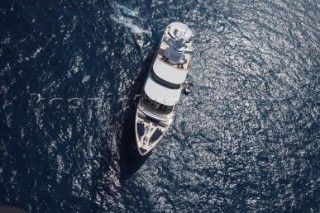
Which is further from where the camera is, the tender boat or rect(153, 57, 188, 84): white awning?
rect(153, 57, 188, 84): white awning

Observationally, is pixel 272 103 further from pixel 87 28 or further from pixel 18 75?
pixel 18 75

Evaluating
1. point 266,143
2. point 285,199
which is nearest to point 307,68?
point 266,143

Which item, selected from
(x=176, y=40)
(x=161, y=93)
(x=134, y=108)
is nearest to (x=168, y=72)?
(x=161, y=93)

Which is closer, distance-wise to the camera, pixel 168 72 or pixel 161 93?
pixel 161 93

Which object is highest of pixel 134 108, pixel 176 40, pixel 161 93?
pixel 176 40

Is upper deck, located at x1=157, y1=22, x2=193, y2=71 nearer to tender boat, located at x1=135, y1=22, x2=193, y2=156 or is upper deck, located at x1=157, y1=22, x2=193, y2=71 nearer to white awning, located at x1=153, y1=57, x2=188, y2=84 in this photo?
tender boat, located at x1=135, y1=22, x2=193, y2=156

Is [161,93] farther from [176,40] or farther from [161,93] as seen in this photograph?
[176,40]

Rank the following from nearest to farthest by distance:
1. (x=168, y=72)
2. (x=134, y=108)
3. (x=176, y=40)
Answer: (x=168, y=72) → (x=134, y=108) → (x=176, y=40)

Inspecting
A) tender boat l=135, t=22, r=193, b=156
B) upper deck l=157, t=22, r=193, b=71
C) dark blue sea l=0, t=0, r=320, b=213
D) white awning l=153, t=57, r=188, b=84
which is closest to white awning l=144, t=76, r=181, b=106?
tender boat l=135, t=22, r=193, b=156
